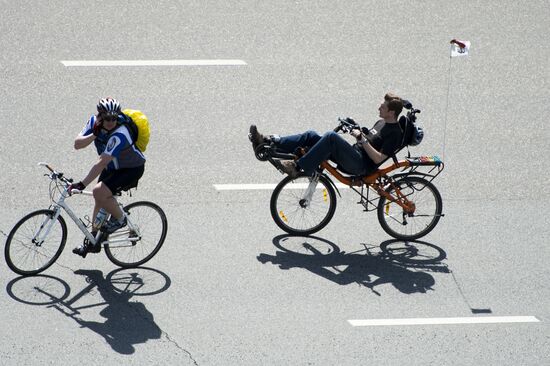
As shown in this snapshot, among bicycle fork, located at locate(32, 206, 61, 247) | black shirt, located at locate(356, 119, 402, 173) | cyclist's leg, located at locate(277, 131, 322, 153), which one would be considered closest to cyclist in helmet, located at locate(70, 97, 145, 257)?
bicycle fork, located at locate(32, 206, 61, 247)

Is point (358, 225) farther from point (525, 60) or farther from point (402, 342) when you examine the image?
point (525, 60)

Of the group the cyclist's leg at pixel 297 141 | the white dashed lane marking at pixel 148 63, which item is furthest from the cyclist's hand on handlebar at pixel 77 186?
the white dashed lane marking at pixel 148 63

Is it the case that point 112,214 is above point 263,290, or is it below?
above

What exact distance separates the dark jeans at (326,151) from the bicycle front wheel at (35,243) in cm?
274

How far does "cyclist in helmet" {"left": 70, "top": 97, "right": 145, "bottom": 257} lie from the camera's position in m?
9.14

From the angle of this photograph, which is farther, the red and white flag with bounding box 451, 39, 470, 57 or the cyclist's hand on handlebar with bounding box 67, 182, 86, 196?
the red and white flag with bounding box 451, 39, 470, 57

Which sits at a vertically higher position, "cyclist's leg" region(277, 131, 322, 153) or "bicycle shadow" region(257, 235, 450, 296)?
"cyclist's leg" region(277, 131, 322, 153)

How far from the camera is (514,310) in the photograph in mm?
9508

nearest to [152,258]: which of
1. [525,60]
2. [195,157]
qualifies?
[195,157]

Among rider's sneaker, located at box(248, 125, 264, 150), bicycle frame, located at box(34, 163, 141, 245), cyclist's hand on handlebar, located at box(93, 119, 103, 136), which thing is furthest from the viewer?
rider's sneaker, located at box(248, 125, 264, 150)

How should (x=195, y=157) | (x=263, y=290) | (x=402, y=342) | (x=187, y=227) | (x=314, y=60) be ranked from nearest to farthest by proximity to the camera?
1. (x=402, y=342)
2. (x=263, y=290)
3. (x=187, y=227)
4. (x=195, y=157)
5. (x=314, y=60)

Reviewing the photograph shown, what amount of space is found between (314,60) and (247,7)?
1867mm

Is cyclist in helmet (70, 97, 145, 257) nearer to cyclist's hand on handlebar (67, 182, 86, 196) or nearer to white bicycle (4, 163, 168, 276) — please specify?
cyclist's hand on handlebar (67, 182, 86, 196)

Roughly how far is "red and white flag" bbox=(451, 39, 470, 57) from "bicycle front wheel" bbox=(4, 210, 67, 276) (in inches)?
205
